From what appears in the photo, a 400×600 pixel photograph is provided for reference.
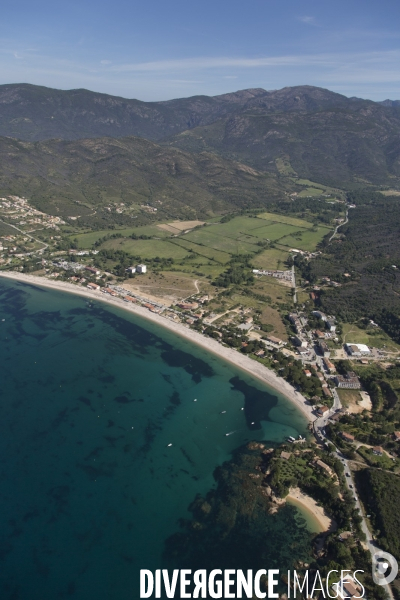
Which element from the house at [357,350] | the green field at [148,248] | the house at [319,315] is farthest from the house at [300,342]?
the green field at [148,248]

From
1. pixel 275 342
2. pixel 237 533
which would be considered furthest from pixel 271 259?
pixel 237 533

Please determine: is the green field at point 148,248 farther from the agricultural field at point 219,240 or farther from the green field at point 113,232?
the agricultural field at point 219,240

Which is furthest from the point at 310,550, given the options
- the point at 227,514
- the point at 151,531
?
the point at 151,531

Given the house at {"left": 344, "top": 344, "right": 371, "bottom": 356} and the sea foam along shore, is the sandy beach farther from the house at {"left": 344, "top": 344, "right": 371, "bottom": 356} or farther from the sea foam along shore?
the house at {"left": 344, "top": 344, "right": 371, "bottom": 356}

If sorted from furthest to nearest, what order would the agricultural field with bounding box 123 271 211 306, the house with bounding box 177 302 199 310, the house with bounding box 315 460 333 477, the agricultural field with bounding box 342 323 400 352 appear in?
the agricultural field with bounding box 123 271 211 306, the house with bounding box 177 302 199 310, the agricultural field with bounding box 342 323 400 352, the house with bounding box 315 460 333 477

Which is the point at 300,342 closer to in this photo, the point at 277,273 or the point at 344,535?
the point at 344,535

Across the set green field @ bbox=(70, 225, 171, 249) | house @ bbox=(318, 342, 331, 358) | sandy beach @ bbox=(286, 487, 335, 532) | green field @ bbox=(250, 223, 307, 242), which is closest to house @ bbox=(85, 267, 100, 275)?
green field @ bbox=(70, 225, 171, 249)
